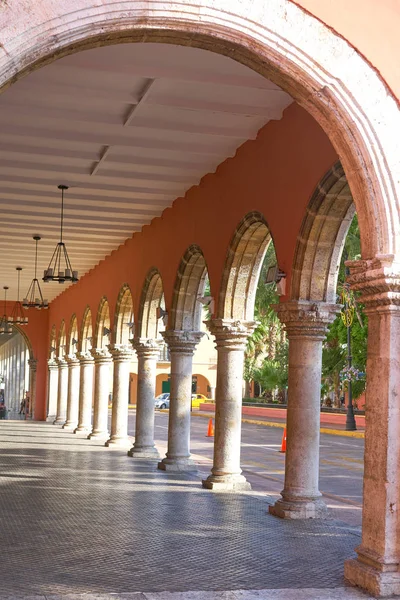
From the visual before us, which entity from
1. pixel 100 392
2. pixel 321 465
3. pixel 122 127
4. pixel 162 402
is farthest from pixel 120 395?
pixel 162 402

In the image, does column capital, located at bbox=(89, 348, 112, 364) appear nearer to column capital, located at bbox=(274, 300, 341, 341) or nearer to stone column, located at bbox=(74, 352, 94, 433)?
stone column, located at bbox=(74, 352, 94, 433)

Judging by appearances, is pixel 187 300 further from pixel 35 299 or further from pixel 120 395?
pixel 35 299

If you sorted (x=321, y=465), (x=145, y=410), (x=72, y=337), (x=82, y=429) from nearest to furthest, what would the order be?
(x=145, y=410), (x=321, y=465), (x=82, y=429), (x=72, y=337)

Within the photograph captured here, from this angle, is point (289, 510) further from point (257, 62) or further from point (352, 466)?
point (352, 466)

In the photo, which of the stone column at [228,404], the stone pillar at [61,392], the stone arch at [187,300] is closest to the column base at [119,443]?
the stone arch at [187,300]

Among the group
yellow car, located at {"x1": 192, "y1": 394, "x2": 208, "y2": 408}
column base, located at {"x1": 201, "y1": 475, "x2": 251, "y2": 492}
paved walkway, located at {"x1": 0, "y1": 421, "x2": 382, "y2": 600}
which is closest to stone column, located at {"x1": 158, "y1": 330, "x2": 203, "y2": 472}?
paved walkway, located at {"x1": 0, "y1": 421, "x2": 382, "y2": 600}

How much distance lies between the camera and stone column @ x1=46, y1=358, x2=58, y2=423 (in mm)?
32031

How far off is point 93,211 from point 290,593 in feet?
35.3

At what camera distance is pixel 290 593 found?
646 cm

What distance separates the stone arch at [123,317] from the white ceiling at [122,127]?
3682 mm

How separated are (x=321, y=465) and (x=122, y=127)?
9.06 m

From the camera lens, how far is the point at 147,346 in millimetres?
17891

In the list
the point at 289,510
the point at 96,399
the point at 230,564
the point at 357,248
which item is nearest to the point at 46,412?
the point at 96,399

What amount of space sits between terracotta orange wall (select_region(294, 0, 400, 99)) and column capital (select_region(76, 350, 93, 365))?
751 inches
